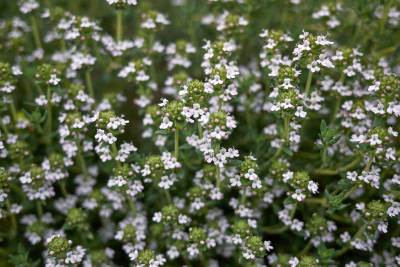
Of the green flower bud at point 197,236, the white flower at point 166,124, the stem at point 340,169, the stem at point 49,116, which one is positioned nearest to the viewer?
the white flower at point 166,124

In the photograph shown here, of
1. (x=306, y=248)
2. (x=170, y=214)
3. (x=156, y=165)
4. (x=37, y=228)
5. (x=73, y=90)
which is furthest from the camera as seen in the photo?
(x=73, y=90)

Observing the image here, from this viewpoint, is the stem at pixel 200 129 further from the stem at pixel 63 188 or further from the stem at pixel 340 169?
the stem at pixel 63 188

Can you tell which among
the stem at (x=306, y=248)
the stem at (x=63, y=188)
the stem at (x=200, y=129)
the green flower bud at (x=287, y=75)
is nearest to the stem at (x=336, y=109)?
the green flower bud at (x=287, y=75)

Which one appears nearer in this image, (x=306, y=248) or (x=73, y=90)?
(x=306, y=248)

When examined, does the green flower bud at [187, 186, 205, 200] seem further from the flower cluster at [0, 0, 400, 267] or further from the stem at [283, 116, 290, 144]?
the stem at [283, 116, 290, 144]

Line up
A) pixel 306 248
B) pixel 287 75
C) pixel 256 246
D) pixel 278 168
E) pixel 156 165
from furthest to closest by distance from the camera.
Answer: pixel 306 248
pixel 278 168
pixel 156 165
pixel 287 75
pixel 256 246

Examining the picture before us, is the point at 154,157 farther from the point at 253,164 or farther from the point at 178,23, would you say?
the point at 178,23

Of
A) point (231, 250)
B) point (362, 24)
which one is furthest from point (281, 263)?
point (362, 24)

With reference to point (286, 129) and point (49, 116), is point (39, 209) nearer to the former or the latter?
point (49, 116)

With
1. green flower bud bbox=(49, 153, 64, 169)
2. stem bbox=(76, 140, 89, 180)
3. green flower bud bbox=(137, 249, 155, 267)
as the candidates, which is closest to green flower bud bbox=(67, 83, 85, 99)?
stem bbox=(76, 140, 89, 180)

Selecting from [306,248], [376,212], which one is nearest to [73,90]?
[306,248]

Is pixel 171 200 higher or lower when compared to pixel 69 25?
lower
